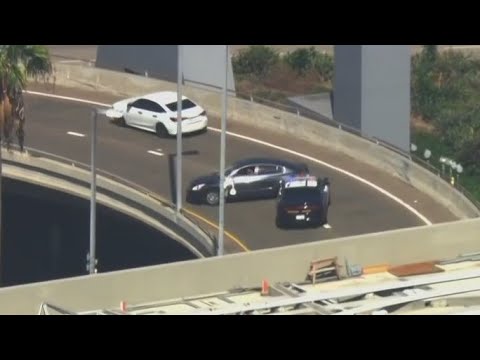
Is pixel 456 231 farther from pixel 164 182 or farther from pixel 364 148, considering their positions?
pixel 364 148

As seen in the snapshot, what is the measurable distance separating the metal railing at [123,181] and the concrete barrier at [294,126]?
6306mm

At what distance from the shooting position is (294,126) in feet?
156

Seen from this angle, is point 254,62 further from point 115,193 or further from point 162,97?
point 115,193

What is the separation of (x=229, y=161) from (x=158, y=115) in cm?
270

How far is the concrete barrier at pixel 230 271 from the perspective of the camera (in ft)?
59.3

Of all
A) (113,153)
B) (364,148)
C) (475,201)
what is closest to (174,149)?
(113,153)

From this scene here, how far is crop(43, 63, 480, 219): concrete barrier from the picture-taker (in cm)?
4450

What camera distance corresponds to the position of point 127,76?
167 feet

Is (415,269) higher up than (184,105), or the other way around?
(415,269)

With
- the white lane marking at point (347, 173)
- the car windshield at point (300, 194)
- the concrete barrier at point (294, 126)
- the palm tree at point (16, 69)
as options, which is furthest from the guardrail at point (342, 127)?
the palm tree at point (16, 69)

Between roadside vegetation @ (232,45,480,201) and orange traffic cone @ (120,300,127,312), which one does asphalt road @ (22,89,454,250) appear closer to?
roadside vegetation @ (232,45,480,201)

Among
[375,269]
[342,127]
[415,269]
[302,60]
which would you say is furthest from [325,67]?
[415,269]

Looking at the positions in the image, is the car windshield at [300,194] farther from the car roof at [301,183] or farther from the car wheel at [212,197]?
the car wheel at [212,197]

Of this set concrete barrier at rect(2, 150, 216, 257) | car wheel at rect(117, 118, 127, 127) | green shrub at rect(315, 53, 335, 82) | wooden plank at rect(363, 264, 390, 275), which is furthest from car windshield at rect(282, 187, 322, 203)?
wooden plank at rect(363, 264, 390, 275)
